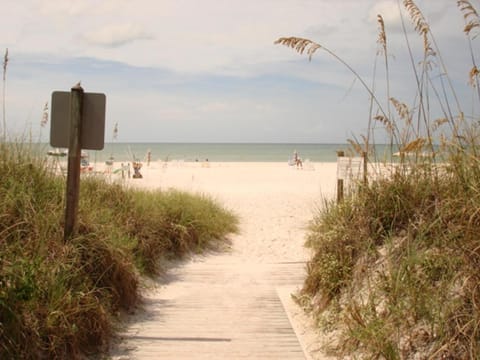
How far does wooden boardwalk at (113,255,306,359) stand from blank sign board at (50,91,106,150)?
188cm

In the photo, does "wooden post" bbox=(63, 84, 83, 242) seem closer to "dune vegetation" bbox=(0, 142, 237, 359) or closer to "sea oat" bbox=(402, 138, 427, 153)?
"dune vegetation" bbox=(0, 142, 237, 359)

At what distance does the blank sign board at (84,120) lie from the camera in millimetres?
4512

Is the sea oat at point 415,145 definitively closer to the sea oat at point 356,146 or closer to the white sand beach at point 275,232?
the sea oat at point 356,146

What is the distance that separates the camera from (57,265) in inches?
155

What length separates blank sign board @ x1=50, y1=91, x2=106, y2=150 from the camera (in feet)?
14.8

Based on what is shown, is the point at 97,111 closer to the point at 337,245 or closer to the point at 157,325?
the point at 157,325

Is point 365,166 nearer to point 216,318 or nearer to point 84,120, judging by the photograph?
point 216,318

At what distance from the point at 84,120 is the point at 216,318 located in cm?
244

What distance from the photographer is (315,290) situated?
5336 mm

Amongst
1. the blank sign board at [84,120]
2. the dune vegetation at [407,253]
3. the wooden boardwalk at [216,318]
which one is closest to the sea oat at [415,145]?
the dune vegetation at [407,253]

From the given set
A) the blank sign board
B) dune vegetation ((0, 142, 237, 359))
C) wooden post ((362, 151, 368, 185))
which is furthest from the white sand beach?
the blank sign board

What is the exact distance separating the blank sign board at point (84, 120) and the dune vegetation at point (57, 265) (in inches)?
25.5

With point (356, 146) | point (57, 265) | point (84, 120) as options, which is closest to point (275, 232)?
point (356, 146)

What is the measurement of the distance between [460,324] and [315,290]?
7.53 feet
